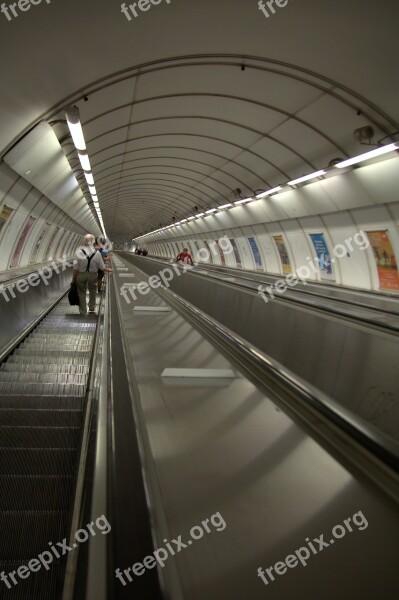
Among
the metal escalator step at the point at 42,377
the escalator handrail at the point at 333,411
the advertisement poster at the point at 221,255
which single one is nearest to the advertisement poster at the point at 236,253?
the advertisement poster at the point at 221,255

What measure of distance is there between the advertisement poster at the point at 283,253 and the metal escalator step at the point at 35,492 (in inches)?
628

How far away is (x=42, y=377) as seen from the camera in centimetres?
540

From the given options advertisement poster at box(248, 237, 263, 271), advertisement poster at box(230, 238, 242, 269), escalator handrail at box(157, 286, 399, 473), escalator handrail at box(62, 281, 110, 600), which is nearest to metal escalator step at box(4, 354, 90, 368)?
escalator handrail at box(62, 281, 110, 600)

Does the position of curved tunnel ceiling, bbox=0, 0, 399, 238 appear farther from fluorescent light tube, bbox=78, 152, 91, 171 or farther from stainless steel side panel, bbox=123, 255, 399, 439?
stainless steel side panel, bbox=123, 255, 399, 439

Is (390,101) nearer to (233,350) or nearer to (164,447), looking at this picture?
(233,350)

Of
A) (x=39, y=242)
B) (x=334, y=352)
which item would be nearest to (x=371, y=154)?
(x=334, y=352)

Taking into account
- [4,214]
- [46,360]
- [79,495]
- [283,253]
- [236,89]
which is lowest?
[46,360]

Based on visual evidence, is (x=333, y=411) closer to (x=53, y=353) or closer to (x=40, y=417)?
(x=40, y=417)

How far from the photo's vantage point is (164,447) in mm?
2100

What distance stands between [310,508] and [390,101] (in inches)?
312

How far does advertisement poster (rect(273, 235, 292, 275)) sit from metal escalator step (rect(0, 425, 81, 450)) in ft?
50.2

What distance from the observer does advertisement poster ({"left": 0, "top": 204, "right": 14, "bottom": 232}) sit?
12320 millimetres

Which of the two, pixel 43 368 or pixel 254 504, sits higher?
pixel 254 504

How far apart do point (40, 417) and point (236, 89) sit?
322 inches
